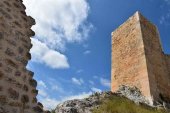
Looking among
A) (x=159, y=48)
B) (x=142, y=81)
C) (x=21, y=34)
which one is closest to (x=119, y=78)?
(x=142, y=81)

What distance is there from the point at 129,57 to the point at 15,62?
10858 millimetres

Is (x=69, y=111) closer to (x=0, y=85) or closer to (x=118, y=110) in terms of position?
(x=118, y=110)

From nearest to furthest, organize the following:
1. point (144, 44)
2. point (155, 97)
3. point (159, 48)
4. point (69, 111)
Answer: point (69, 111) < point (155, 97) < point (144, 44) < point (159, 48)

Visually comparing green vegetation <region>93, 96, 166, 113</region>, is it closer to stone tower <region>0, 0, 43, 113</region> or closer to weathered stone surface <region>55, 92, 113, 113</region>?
weathered stone surface <region>55, 92, 113, 113</region>

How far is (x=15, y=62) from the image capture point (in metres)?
4.50

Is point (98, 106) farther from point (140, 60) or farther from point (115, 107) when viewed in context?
point (140, 60)

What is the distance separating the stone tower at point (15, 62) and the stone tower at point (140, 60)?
872 centimetres

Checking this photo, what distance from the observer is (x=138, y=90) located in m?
13.2

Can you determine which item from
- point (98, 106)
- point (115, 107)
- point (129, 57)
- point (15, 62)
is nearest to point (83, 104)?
point (98, 106)

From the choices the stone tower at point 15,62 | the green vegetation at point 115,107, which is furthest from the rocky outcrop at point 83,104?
the stone tower at point 15,62

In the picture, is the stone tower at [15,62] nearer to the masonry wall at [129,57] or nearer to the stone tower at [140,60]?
the stone tower at [140,60]

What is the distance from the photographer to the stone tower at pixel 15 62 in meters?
4.12

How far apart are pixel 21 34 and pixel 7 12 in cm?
45

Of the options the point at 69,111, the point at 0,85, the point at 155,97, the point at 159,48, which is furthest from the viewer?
the point at 159,48
